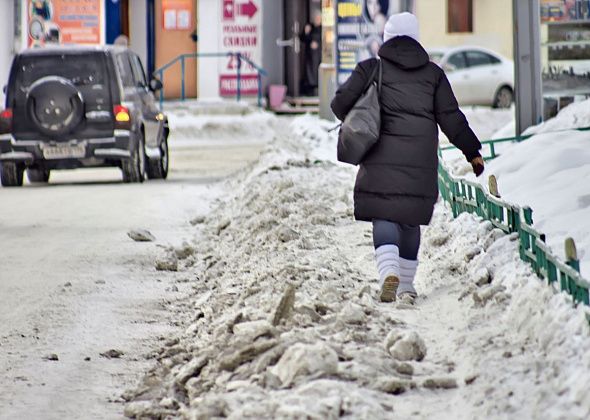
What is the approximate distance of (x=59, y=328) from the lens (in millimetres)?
8484

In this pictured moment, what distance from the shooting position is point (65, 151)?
18.9m

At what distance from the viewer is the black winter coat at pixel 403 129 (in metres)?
8.29

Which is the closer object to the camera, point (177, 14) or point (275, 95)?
point (275, 95)

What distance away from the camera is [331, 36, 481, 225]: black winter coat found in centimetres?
829

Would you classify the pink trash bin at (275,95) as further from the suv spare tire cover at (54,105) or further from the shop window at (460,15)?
the suv spare tire cover at (54,105)

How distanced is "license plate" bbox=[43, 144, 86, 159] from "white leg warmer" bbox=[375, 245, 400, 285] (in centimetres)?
1093

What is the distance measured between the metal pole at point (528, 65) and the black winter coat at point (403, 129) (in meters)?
7.86

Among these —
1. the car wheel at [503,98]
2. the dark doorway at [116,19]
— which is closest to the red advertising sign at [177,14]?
the dark doorway at [116,19]

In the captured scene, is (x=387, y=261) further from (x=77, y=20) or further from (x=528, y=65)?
(x=77, y=20)

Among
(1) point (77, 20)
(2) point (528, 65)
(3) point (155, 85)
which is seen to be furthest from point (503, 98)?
(2) point (528, 65)

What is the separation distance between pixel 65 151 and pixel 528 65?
588 cm

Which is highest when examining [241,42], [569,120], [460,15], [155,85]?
[460,15]

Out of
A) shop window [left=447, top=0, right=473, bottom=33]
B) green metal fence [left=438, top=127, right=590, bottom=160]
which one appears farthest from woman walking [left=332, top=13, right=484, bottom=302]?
shop window [left=447, top=0, right=473, bottom=33]

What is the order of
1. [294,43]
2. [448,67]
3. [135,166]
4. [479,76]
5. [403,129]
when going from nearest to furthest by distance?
[403,129] < [135,166] < [448,67] < [479,76] < [294,43]
